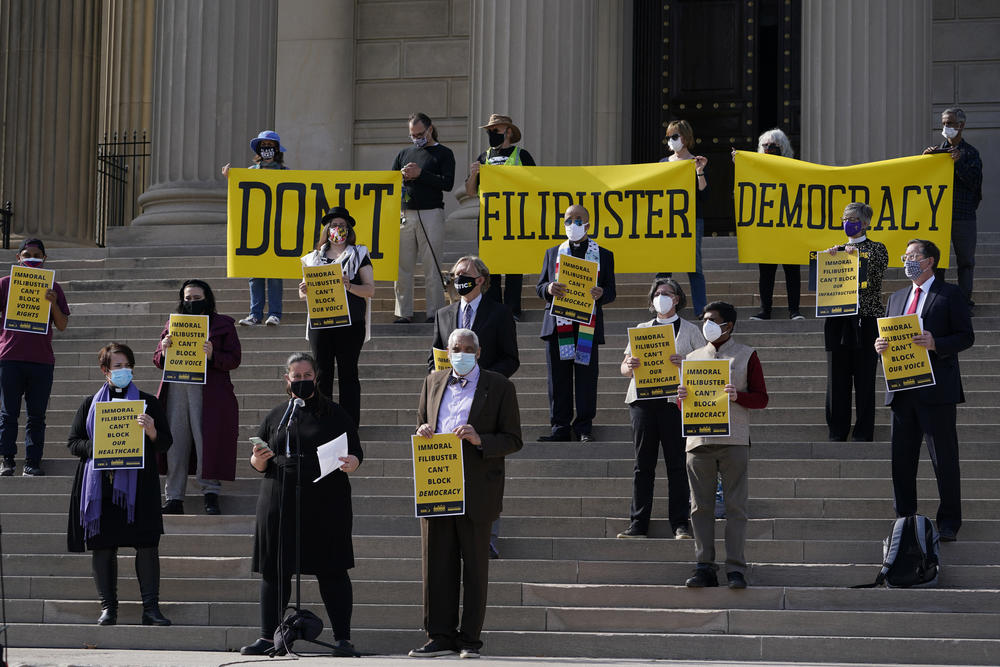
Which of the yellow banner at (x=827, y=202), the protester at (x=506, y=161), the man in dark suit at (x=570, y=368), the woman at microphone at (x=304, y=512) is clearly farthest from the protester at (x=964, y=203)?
the woman at microphone at (x=304, y=512)

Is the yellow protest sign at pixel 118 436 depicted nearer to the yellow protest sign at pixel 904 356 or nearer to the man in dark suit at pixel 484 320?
the man in dark suit at pixel 484 320

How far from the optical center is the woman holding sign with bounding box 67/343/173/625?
1116 cm

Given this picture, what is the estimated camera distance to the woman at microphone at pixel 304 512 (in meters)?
10.3

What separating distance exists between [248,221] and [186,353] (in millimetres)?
3927

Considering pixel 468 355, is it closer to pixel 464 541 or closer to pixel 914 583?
pixel 464 541

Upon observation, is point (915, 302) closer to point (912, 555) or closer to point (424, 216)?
point (912, 555)

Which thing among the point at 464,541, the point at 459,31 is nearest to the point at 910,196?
the point at 464,541

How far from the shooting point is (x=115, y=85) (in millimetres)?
29391

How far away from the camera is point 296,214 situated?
16453mm

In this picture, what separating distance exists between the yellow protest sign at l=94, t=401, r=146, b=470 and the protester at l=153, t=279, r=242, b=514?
1167 millimetres

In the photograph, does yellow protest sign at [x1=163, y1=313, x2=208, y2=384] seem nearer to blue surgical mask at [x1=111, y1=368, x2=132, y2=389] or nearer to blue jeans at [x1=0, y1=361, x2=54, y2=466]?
blue surgical mask at [x1=111, y1=368, x2=132, y2=389]

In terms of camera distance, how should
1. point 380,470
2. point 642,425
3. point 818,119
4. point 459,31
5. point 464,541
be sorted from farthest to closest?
point 459,31 < point 818,119 < point 380,470 < point 642,425 < point 464,541

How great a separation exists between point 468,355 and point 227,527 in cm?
279

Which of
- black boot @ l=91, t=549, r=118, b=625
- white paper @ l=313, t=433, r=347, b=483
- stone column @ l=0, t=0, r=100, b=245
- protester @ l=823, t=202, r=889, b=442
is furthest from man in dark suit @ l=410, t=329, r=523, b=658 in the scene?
stone column @ l=0, t=0, r=100, b=245
